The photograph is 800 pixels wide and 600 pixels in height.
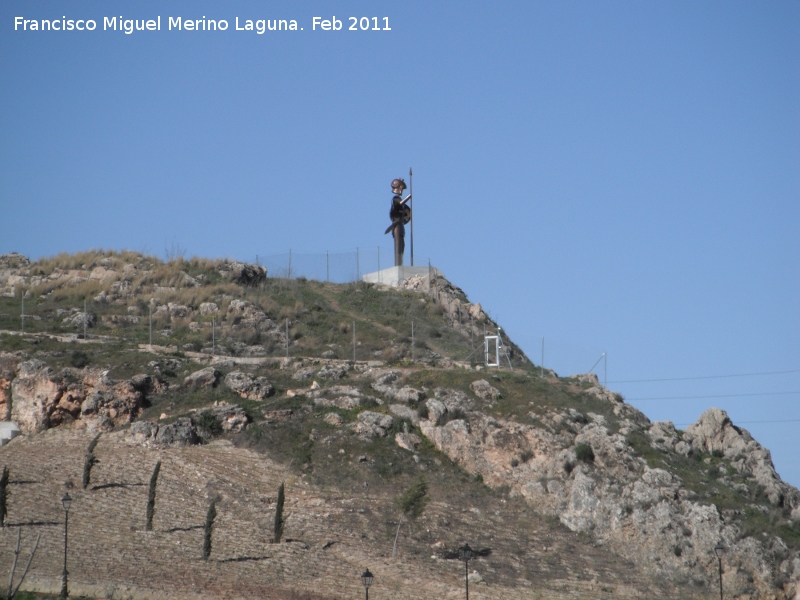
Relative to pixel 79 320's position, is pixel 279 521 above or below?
below

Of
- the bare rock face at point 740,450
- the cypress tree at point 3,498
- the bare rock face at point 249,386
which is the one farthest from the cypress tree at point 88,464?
the bare rock face at point 740,450

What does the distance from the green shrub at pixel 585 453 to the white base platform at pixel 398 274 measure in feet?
87.5

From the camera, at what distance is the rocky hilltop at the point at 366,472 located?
1388 inches

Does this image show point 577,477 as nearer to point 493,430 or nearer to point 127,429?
point 493,430

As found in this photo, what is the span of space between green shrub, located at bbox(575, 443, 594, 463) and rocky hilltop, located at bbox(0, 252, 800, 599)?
0.06 m

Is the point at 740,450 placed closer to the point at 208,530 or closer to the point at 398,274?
the point at 208,530

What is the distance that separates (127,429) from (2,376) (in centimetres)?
673

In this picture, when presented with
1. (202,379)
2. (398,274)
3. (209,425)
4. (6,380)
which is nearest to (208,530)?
(209,425)

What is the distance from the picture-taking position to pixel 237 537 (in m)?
36.5

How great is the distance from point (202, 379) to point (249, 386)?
2.07 m

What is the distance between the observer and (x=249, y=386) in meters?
47.5

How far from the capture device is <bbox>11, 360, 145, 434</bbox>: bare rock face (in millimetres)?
45875

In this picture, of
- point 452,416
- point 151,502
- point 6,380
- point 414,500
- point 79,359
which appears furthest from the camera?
point 79,359

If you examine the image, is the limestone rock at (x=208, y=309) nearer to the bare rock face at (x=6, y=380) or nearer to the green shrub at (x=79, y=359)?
the green shrub at (x=79, y=359)
